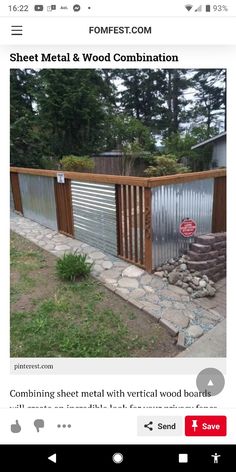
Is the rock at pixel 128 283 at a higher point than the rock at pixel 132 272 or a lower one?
lower

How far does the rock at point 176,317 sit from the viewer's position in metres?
2.45

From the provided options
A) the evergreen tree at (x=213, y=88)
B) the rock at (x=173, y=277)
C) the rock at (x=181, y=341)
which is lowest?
the rock at (x=181, y=341)

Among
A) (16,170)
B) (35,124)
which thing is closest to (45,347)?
(16,170)

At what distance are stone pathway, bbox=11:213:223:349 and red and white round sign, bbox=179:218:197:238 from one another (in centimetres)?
76

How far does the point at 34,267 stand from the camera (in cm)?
352

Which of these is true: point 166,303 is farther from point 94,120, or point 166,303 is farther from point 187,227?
point 94,120

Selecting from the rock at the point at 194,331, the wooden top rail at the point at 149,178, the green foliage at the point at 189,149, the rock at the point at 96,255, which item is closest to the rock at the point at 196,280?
the rock at the point at 194,331

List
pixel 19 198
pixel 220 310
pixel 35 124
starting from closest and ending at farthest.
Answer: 1. pixel 220 310
2. pixel 19 198
3. pixel 35 124

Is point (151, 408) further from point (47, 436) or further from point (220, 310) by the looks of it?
point (220, 310)

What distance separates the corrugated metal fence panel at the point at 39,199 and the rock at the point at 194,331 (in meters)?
3.33

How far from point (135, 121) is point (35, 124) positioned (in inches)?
158

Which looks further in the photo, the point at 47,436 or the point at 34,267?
the point at 34,267

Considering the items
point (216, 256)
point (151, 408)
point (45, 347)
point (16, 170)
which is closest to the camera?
point (151, 408)

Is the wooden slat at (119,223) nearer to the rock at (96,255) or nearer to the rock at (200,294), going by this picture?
the rock at (96,255)
